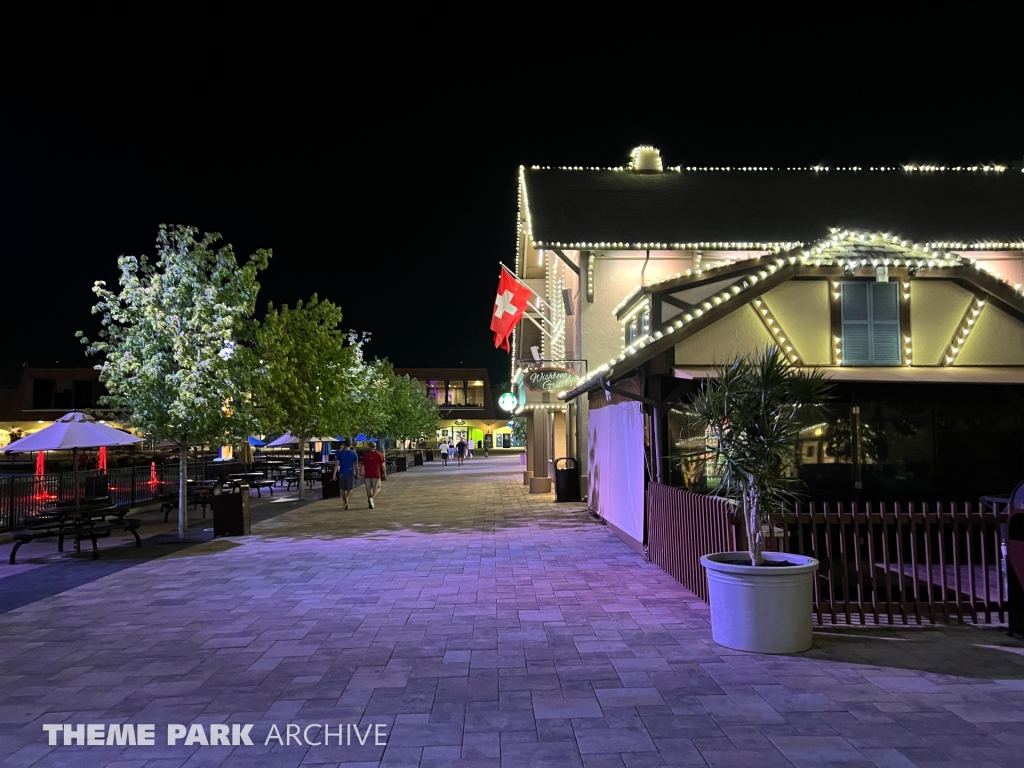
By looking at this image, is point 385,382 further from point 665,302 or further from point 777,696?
point 777,696

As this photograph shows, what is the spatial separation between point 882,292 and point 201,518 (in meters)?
15.2

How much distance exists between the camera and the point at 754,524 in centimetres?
646

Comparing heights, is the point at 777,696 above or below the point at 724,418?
below

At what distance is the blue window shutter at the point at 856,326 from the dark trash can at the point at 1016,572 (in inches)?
198

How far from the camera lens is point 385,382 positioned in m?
43.1

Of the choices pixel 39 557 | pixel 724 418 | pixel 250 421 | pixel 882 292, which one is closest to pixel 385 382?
pixel 250 421

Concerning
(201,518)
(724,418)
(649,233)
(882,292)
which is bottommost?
(201,518)

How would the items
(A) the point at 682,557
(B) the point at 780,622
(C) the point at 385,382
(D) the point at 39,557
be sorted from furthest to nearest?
(C) the point at 385,382 < (D) the point at 39,557 < (A) the point at 682,557 < (B) the point at 780,622

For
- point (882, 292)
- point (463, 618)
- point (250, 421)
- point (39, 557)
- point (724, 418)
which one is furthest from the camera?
point (250, 421)

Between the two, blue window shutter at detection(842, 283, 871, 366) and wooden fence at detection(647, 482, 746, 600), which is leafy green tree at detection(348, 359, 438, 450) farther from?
blue window shutter at detection(842, 283, 871, 366)

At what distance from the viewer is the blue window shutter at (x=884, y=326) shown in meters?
11.3

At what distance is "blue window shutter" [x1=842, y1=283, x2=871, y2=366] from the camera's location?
11289 mm

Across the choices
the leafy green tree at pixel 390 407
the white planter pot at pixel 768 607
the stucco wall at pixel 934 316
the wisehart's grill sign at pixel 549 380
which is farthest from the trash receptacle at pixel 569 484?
the white planter pot at pixel 768 607

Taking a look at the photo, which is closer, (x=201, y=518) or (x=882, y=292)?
(x=882, y=292)
